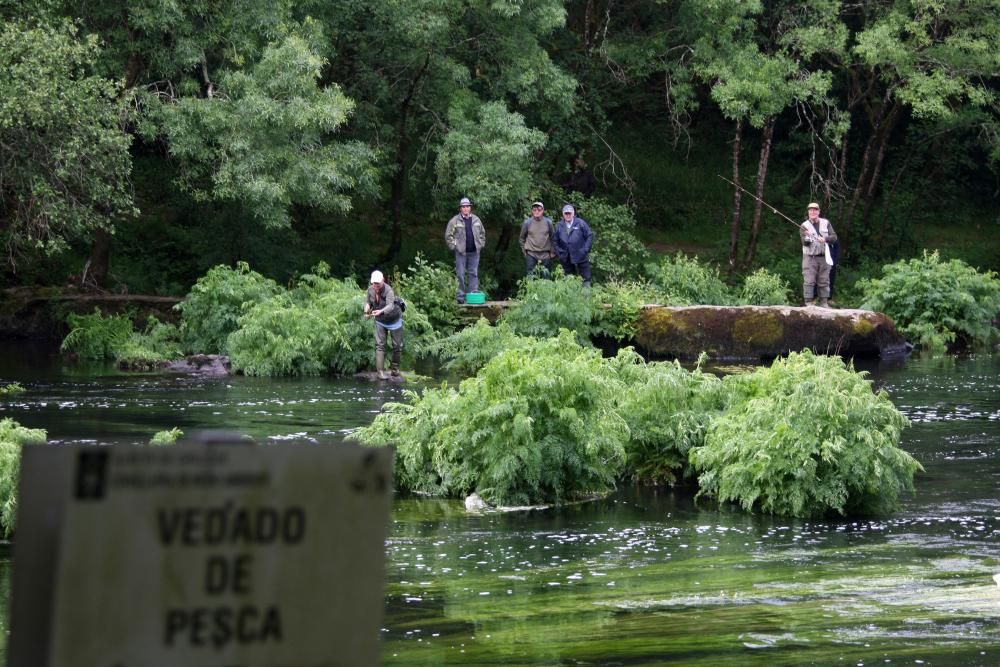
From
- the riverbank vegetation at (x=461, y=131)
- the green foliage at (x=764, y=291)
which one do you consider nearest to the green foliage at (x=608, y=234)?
the riverbank vegetation at (x=461, y=131)

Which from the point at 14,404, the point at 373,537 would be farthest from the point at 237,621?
the point at 14,404

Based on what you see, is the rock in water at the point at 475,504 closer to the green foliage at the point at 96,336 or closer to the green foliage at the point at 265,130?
the green foliage at the point at 265,130

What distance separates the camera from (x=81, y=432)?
16.2 m

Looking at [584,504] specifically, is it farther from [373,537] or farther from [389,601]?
[373,537]

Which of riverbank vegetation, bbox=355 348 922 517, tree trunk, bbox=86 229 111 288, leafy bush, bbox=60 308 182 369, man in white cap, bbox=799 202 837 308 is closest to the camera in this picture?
riverbank vegetation, bbox=355 348 922 517

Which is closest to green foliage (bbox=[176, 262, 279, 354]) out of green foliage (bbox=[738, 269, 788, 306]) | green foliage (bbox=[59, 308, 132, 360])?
green foliage (bbox=[59, 308, 132, 360])

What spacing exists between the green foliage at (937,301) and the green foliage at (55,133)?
15.2 metres

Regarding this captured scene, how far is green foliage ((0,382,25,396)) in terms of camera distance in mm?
20016

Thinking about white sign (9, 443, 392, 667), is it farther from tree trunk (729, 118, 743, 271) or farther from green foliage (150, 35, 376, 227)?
tree trunk (729, 118, 743, 271)

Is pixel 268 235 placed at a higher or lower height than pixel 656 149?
lower

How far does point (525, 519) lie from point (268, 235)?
19.1 metres

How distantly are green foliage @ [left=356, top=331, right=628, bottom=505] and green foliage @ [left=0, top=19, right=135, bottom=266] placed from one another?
10096 mm

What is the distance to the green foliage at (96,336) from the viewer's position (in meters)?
25.7

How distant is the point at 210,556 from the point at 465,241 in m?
25.2
